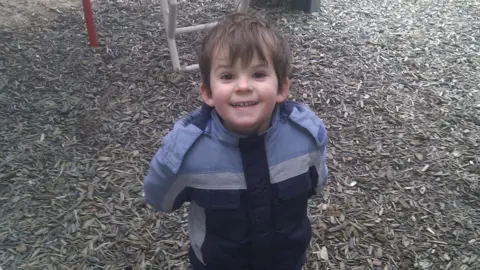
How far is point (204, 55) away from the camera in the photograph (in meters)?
1.56

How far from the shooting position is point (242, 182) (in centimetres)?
156

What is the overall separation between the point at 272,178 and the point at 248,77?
35cm

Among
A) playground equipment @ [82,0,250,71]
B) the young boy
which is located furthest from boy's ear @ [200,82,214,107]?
playground equipment @ [82,0,250,71]

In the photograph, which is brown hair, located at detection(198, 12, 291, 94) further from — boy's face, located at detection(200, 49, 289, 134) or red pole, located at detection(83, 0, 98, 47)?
red pole, located at detection(83, 0, 98, 47)

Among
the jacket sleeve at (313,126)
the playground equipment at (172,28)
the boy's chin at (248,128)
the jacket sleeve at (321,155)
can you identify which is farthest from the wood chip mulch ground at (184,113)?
the boy's chin at (248,128)

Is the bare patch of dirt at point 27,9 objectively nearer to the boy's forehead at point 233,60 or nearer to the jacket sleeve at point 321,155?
the boy's forehead at point 233,60

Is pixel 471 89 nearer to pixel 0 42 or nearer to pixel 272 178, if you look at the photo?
pixel 272 178

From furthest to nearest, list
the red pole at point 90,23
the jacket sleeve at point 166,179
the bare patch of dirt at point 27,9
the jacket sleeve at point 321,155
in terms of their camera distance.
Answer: the bare patch of dirt at point 27,9
the red pole at point 90,23
the jacket sleeve at point 321,155
the jacket sleeve at point 166,179

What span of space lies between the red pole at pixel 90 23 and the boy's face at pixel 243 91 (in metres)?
2.80

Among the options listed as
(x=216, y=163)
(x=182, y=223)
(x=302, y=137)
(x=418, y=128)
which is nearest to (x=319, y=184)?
(x=302, y=137)

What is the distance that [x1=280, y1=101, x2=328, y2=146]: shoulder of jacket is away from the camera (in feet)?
5.29

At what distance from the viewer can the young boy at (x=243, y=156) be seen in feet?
4.82

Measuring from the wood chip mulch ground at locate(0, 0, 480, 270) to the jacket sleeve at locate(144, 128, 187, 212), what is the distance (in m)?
0.94

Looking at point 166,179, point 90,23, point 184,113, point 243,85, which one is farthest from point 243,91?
point 90,23
